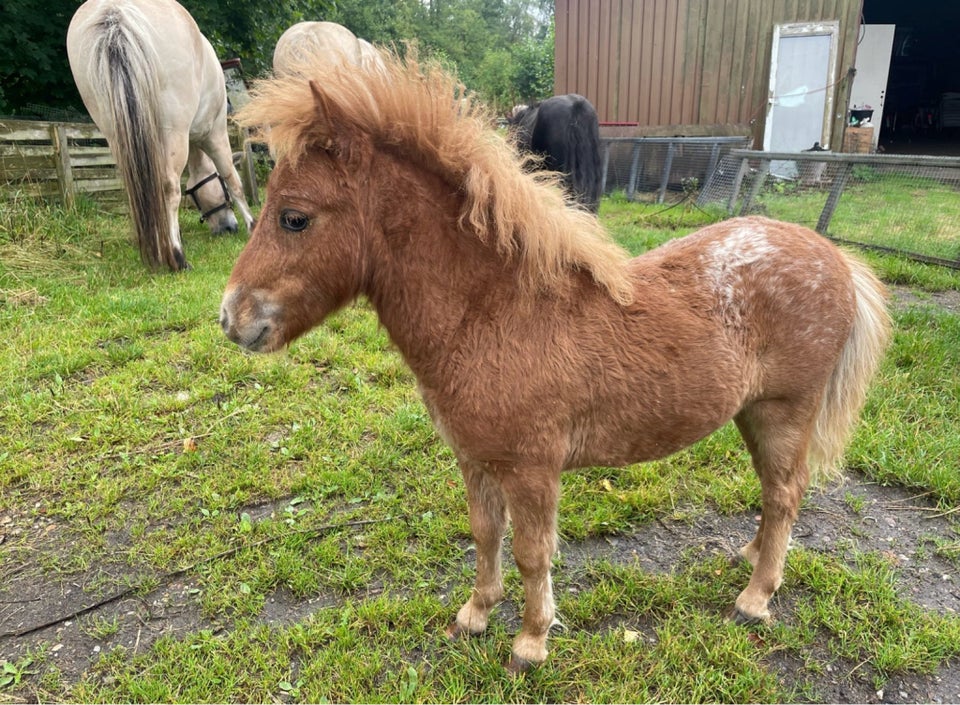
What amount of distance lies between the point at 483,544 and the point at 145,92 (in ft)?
18.4

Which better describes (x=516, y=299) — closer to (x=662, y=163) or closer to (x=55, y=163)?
(x=55, y=163)

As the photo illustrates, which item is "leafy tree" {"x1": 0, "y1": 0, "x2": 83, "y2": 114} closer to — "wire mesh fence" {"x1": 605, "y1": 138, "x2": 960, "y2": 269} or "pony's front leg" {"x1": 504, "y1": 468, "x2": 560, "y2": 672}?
"pony's front leg" {"x1": 504, "y1": 468, "x2": 560, "y2": 672}

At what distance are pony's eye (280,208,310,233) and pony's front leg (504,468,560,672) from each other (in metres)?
0.95

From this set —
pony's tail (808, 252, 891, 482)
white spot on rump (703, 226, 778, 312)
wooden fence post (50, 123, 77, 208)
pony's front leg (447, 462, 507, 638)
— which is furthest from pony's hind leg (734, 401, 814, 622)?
wooden fence post (50, 123, 77, 208)

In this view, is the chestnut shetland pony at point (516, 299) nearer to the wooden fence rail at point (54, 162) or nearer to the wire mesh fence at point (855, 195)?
the wire mesh fence at point (855, 195)

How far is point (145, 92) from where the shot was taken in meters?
5.39

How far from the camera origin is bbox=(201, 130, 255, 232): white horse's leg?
6895mm

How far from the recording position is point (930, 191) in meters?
5.77

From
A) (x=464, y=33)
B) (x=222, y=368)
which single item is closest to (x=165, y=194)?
(x=222, y=368)

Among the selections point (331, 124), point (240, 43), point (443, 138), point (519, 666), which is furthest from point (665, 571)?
point (240, 43)

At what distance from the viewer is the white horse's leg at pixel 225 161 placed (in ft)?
22.6

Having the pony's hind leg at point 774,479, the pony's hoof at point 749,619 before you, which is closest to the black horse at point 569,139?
the pony's hind leg at point 774,479

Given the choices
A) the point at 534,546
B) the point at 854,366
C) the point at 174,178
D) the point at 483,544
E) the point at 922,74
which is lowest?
the point at 483,544

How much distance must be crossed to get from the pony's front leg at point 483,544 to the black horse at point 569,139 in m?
4.72
